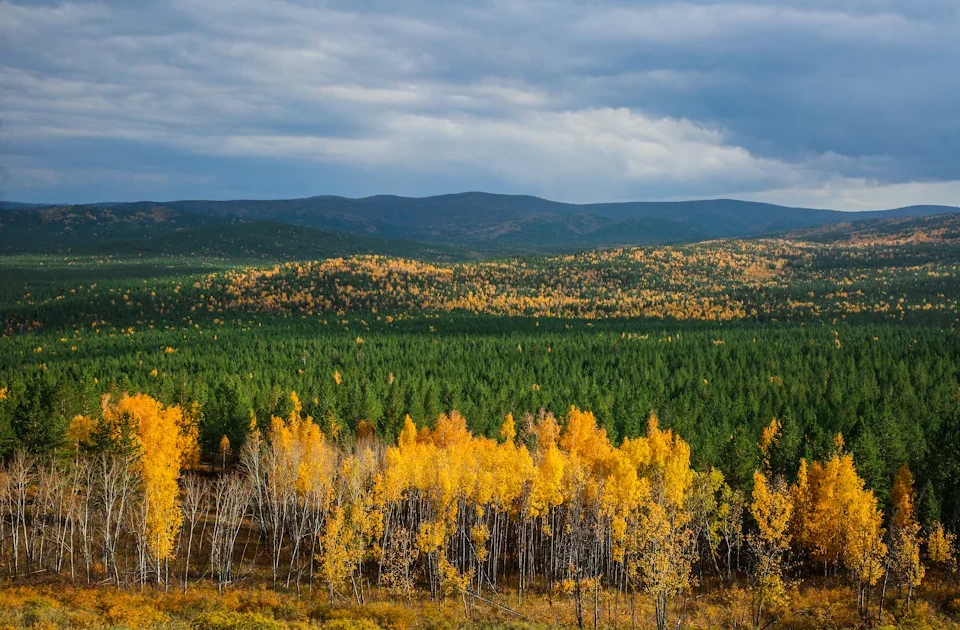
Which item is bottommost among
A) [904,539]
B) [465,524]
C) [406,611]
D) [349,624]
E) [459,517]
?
[406,611]

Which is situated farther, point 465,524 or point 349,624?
point 465,524

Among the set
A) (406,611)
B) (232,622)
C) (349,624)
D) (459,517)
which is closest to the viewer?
(232,622)

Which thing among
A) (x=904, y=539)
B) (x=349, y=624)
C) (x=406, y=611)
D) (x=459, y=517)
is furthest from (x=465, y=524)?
(x=904, y=539)

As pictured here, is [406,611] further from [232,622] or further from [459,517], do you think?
[459,517]

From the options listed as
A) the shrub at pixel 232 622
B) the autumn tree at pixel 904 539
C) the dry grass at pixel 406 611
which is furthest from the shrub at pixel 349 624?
the autumn tree at pixel 904 539

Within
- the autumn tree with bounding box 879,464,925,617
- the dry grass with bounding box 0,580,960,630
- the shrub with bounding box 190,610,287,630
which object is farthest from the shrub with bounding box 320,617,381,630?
the autumn tree with bounding box 879,464,925,617

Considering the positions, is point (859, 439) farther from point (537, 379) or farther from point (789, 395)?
point (537, 379)

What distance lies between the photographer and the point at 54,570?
59.0 meters

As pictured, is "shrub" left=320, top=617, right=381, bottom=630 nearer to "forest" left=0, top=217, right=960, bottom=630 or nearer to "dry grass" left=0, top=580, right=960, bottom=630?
"dry grass" left=0, top=580, right=960, bottom=630

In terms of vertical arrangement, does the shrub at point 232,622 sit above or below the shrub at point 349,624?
above

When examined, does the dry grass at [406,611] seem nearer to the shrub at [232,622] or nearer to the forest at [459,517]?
the shrub at [232,622]

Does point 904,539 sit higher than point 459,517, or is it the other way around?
point 904,539

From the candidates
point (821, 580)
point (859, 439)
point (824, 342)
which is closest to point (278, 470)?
point (821, 580)

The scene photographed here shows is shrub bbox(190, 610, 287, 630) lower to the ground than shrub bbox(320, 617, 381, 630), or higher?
higher
